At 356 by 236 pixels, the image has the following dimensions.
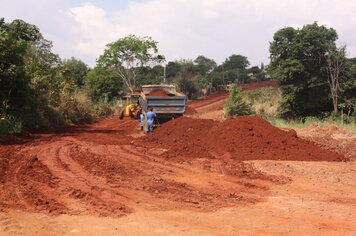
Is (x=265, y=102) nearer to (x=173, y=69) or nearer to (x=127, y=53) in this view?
(x=127, y=53)

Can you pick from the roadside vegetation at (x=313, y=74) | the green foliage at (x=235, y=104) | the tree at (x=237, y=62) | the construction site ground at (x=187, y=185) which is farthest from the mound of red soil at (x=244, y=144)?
the tree at (x=237, y=62)

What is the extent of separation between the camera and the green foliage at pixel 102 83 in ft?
119

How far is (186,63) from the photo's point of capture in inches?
2515

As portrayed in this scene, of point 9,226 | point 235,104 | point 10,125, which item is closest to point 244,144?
point 9,226

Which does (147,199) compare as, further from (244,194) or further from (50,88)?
(50,88)

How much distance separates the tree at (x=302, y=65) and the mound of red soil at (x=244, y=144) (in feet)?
41.9

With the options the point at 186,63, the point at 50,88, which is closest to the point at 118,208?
the point at 50,88

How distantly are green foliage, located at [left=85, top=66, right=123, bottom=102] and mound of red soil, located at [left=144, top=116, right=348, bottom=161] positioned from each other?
23012 mm

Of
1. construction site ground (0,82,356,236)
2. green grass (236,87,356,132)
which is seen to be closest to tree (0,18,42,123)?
construction site ground (0,82,356,236)

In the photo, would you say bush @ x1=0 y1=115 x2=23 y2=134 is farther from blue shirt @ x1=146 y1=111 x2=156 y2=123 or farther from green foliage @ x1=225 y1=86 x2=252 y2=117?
green foliage @ x1=225 y1=86 x2=252 y2=117

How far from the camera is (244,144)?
12125 millimetres

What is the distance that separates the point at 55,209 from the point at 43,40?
78.1ft

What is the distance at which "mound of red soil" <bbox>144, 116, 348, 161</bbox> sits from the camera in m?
11.4

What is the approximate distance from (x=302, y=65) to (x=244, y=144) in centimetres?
1470
